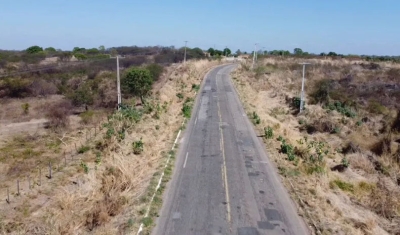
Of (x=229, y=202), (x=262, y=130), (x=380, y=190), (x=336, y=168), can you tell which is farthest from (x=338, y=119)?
(x=229, y=202)

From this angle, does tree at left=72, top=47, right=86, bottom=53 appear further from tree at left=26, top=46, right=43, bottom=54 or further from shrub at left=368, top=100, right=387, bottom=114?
shrub at left=368, top=100, right=387, bottom=114

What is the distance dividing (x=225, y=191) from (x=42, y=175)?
36.3 feet

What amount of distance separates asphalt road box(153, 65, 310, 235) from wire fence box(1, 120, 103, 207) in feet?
20.9

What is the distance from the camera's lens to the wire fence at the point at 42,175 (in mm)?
19094

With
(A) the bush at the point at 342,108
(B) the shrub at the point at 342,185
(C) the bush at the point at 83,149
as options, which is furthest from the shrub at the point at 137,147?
(A) the bush at the point at 342,108

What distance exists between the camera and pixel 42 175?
21.8m

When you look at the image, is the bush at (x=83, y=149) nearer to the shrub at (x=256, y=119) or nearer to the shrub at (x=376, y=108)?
the shrub at (x=256, y=119)

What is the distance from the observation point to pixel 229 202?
16.9 metres

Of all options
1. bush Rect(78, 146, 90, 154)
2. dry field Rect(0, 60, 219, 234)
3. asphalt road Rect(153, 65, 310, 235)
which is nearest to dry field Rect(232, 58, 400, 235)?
asphalt road Rect(153, 65, 310, 235)

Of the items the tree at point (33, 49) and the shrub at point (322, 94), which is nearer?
the shrub at point (322, 94)

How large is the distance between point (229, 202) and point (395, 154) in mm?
14072

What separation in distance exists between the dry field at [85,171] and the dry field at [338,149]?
724 centimetres

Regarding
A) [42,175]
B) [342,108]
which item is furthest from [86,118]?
[342,108]

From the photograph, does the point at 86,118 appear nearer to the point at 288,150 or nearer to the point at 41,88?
the point at 41,88
